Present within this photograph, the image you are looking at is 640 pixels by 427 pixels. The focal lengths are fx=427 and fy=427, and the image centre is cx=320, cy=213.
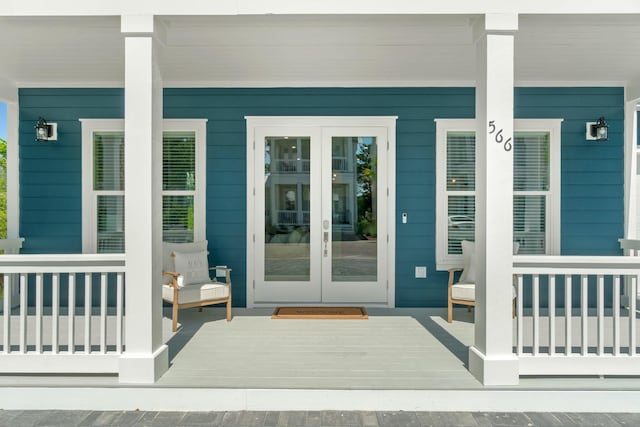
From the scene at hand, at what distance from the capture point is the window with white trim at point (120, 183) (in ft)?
16.5

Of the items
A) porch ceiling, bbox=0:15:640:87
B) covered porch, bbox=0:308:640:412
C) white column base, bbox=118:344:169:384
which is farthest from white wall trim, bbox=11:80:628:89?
white column base, bbox=118:344:169:384

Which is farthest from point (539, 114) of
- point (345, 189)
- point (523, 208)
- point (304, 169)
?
point (304, 169)

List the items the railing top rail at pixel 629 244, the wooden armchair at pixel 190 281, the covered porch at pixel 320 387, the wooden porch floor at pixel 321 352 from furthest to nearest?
the railing top rail at pixel 629 244 < the wooden armchair at pixel 190 281 < the wooden porch floor at pixel 321 352 < the covered porch at pixel 320 387

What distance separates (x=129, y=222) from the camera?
112 inches

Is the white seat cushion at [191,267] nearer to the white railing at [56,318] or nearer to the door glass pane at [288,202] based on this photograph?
the door glass pane at [288,202]

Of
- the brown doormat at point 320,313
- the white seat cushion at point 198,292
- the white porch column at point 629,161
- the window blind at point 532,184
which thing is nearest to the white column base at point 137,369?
the white seat cushion at point 198,292

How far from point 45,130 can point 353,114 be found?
3574 millimetres

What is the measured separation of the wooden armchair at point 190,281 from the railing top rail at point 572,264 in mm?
2826

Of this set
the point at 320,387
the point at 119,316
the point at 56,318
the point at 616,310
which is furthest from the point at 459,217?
the point at 56,318

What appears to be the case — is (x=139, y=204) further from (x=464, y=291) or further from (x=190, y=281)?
(x=464, y=291)

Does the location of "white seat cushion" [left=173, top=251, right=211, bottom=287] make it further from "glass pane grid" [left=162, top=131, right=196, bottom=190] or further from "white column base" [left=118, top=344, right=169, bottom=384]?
"white column base" [left=118, top=344, right=169, bottom=384]

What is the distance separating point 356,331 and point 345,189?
1718 millimetres

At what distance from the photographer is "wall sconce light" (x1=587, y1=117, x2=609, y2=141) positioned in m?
4.84

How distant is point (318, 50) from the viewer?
12.8 feet
